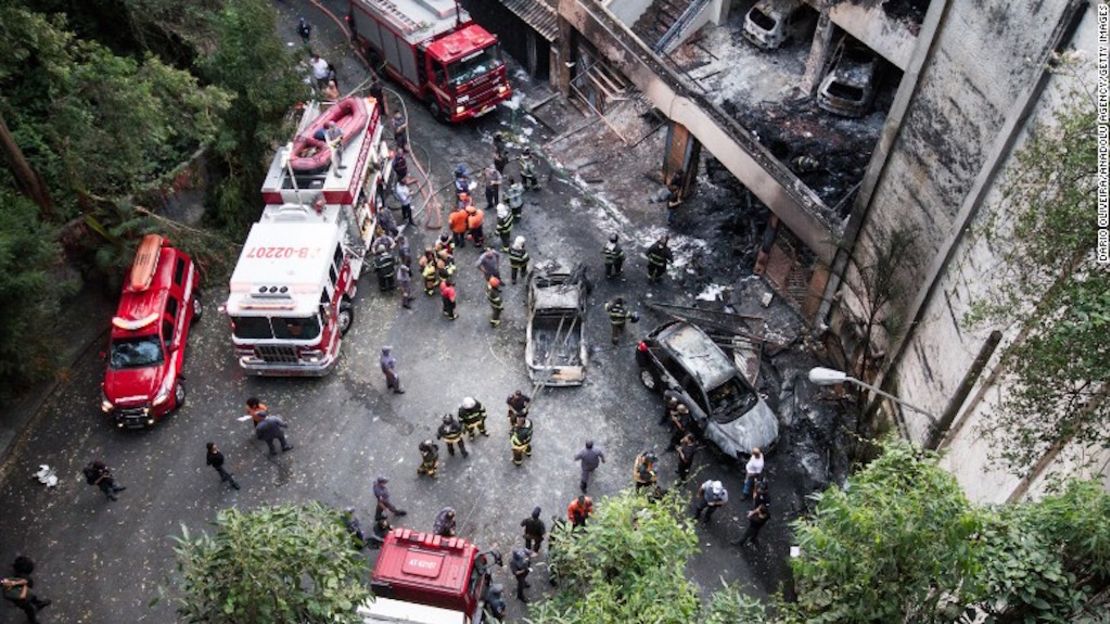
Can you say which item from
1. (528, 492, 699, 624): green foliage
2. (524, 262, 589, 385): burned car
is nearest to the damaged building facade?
(528, 492, 699, 624): green foliage

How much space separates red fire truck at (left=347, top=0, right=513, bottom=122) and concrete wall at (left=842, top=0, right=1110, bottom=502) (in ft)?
37.9

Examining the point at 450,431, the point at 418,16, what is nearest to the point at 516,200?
the point at 418,16

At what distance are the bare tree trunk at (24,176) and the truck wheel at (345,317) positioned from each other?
6.34m

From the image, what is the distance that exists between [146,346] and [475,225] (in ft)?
25.2

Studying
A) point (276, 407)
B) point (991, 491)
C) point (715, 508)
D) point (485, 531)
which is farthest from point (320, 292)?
point (991, 491)

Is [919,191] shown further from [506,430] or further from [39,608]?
[39,608]

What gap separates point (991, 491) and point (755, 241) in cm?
918

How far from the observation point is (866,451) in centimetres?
1752

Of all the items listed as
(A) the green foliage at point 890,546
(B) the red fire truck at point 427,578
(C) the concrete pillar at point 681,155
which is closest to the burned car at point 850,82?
(C) the concrete pillar at point 681,155

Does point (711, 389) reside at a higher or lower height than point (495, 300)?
higher

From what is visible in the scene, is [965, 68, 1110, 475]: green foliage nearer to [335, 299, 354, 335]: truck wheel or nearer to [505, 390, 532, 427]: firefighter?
[505, 390, 532, 427]: firefighter

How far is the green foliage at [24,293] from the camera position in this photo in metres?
16.5

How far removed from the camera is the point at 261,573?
9.30 metres

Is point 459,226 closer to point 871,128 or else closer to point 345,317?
point 345,317
